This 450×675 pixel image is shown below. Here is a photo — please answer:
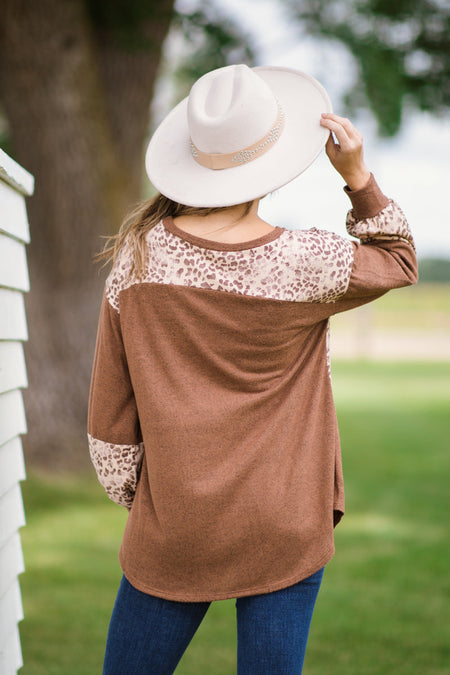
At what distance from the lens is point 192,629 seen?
5.25 ft

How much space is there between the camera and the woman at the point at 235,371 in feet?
4.88

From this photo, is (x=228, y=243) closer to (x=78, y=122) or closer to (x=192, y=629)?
(x=192, y=629)

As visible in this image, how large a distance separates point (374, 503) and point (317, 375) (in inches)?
186

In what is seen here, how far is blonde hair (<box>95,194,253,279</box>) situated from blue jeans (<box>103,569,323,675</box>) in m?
0.68

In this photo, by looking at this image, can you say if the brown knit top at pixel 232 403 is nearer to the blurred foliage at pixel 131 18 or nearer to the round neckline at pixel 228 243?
the round neckline at pixel 228 243

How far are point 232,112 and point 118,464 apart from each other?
800mm

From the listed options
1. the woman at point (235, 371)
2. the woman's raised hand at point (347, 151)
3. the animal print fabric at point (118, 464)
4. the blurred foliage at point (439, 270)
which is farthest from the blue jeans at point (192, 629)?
the blurred foliage at point (439, 270)

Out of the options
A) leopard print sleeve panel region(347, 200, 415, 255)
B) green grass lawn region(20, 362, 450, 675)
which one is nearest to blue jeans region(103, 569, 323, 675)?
leopard print sleeve panel region(347, 200, 415, 255)

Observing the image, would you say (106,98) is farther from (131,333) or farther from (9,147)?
(131,333)

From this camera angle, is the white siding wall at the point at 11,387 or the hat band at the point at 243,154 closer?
the hat band at the point at 243,154

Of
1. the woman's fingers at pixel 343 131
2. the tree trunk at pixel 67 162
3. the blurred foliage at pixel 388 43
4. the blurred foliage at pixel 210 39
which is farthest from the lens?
the blurred foliage at pixel 388 43

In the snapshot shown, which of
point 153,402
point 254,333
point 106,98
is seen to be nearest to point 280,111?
point 254,333

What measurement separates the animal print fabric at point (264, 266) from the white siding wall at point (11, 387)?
679mm

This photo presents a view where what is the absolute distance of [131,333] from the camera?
5.04 ft
